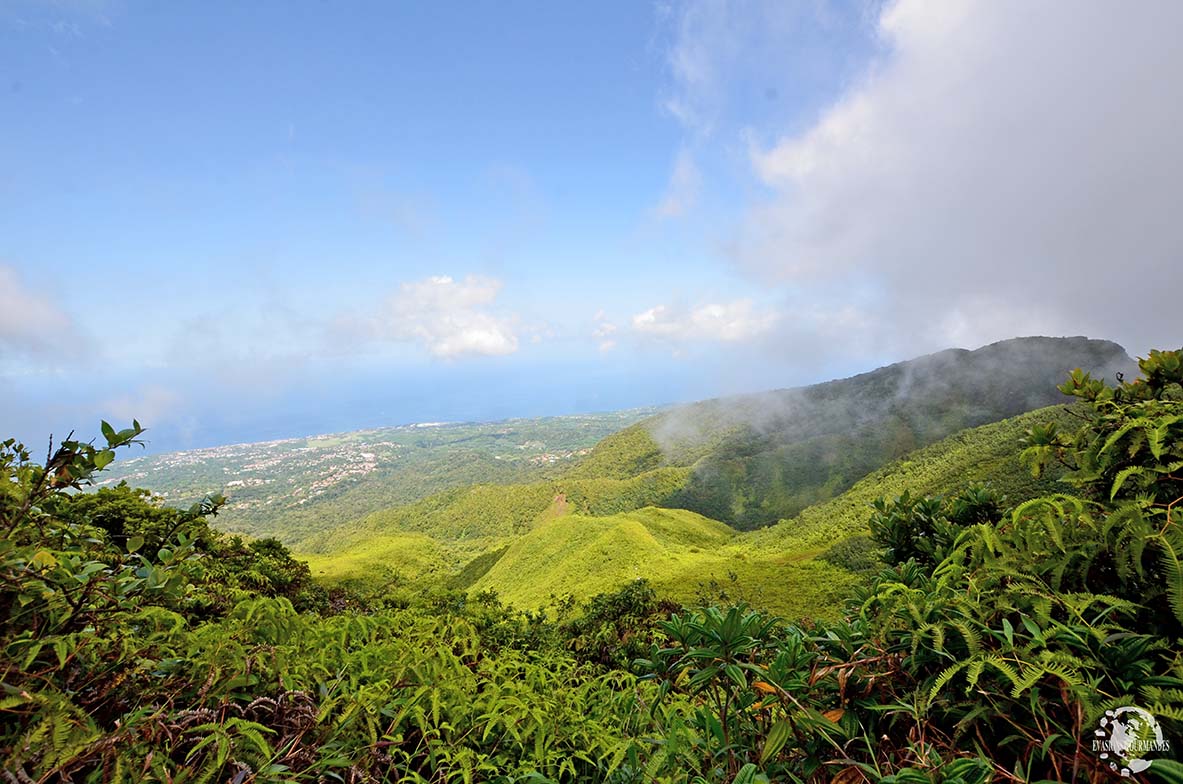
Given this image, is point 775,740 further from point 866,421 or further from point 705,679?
point 866,421

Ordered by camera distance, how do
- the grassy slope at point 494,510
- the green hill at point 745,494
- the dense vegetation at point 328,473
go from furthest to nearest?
the dense vegetation at point 328,473 → the grassy slope at point 494,510 → the green hill at point 745,494

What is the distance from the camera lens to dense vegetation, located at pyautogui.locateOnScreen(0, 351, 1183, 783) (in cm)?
106

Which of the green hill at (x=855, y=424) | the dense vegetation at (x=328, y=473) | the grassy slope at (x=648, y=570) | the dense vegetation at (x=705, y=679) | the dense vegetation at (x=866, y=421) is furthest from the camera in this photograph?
the dense vegetation at (x=328, y=473)

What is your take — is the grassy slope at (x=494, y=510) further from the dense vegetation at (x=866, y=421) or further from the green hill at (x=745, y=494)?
the dense vegetation at (x=866, y=421)

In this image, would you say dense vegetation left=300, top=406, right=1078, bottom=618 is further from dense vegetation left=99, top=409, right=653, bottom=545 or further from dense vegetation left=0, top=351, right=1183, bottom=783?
dense vegetation left=99, top=409, right=653, bottom=545

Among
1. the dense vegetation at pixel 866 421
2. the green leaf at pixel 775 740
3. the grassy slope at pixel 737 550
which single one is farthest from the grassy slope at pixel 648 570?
the dense vegetation at pixel 866 421

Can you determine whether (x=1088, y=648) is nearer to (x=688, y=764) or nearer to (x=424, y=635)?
(x=688, y=764)

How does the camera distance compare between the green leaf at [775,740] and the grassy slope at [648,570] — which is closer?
the green leaf at [775,740]

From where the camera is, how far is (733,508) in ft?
235

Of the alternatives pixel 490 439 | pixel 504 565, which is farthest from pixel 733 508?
pixel 490 439
